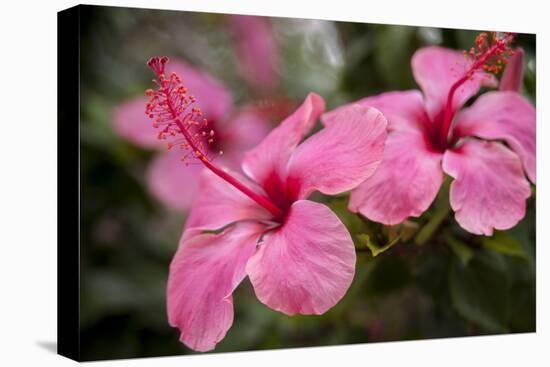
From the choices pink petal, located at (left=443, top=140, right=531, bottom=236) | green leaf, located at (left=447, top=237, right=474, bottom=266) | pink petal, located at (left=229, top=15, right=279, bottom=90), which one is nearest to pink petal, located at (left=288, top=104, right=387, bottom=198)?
pink petal, located at (left=443, top=140, right=531, bottom=236)

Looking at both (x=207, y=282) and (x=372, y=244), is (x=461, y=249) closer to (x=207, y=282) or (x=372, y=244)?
(x=372, y=244)

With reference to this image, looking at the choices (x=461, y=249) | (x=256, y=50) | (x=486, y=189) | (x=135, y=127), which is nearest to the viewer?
(x=486, y=189)

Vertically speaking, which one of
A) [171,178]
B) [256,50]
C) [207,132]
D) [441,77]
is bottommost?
[171,178]

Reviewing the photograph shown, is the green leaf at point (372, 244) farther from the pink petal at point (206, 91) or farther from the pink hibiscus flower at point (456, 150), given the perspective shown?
the pink petal at point (206, 91)

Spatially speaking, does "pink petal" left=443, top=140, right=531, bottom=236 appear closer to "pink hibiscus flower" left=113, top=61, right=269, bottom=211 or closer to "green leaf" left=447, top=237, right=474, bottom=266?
"green leaf" left=447, top=237, right=474, bottom=266

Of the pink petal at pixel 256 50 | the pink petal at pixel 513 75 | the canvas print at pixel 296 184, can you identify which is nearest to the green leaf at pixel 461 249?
the canvas print at pixel 296 184

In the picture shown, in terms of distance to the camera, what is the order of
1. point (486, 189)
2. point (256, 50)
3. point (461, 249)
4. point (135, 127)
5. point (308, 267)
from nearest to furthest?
point (308, 267), point (486, 189), point (461, 249), point (135, 127), point (256, 50)

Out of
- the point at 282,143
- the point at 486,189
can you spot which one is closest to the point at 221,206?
the point at 282,143

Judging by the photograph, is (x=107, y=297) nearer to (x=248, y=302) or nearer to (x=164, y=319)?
(x=164, y=319)
